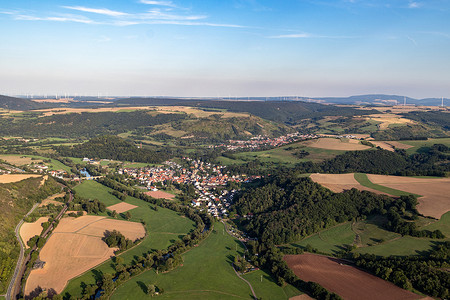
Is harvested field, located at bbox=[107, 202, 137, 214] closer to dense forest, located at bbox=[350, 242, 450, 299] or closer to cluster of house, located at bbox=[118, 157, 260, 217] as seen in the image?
cluster of house, located at bbox=[118, 157, 260, 217]

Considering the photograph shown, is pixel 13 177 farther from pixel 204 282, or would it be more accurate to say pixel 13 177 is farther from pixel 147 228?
pixel 204 282

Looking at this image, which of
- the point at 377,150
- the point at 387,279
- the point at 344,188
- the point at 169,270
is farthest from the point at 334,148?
the point at 169,270

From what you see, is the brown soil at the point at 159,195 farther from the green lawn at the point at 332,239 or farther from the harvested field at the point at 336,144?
the harvested field at the point at 336,144

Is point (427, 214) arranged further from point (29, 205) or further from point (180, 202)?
point (29, 205)

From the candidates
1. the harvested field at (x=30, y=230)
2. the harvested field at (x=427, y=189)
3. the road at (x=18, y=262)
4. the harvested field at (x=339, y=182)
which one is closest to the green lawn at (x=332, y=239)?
the harvested field at (x=339, y=182)

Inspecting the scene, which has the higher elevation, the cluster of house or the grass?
the grass

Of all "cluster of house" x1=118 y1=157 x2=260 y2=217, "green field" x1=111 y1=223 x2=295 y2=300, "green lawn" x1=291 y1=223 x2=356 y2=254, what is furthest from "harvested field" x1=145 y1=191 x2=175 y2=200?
"green lawn" x1=291 y1=223 x2=356 y2=254
